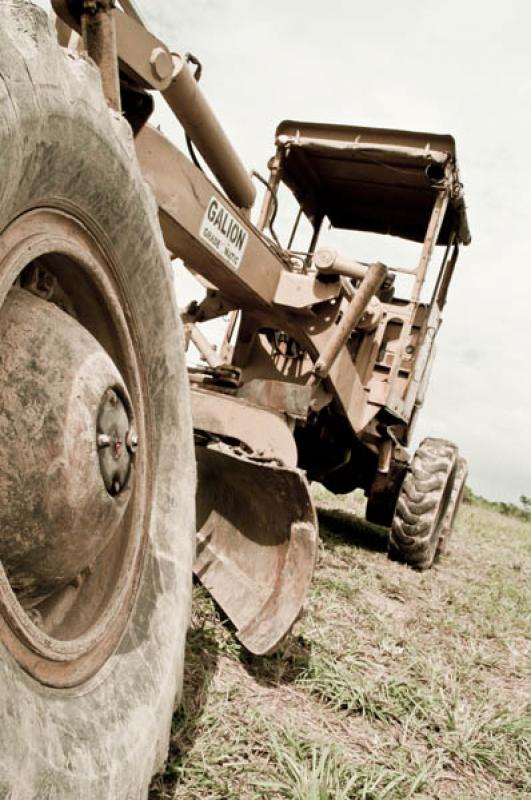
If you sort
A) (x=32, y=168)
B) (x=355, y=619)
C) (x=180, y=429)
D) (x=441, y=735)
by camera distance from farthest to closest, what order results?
(x=355, y=619)
(x=441, y=735)
(x=180, y=429)
(x=32, y=168)

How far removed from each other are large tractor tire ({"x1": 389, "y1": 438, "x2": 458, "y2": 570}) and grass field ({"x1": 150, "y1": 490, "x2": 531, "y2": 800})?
96 centimetres

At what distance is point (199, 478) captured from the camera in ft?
11.2

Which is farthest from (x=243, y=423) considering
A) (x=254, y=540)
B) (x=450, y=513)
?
(x=450, y=513)

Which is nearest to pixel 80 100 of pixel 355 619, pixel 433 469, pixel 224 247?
pixel 224 247

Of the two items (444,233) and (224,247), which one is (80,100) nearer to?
(224,247)

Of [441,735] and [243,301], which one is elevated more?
[243,301]

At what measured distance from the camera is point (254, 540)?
2900 millimetres

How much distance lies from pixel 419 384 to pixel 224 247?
10.2ft

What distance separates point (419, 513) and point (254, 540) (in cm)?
250

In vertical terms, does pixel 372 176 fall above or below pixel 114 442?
above

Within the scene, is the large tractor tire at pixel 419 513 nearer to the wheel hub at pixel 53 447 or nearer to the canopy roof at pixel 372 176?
the canopy roof at pixel 372 176

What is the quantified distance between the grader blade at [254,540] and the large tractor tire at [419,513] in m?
2.24

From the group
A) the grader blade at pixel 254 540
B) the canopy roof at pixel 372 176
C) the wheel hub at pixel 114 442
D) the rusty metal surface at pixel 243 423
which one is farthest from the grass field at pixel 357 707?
the canopy roof at pixel 372 176

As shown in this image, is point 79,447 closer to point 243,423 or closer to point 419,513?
point 243,423
